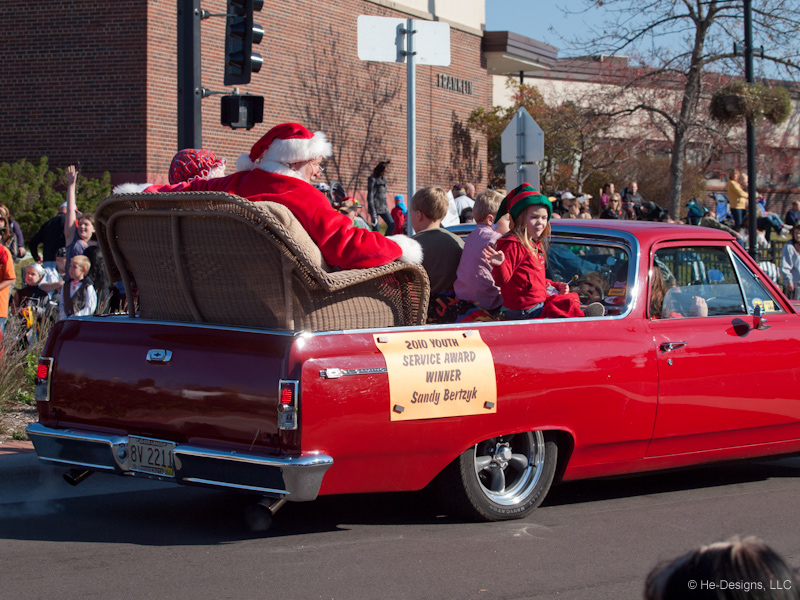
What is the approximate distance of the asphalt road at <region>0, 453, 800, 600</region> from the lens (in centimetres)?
447

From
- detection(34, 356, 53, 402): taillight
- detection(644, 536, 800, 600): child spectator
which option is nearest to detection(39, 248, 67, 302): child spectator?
detection(34, 356, 53, 402): taillight

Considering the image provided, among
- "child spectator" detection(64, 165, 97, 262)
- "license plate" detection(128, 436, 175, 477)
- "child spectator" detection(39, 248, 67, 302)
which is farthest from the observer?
"child spectator" detection(39, 248, 67, 302)

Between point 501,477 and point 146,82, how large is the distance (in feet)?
47.7

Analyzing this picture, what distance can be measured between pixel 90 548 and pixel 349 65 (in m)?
20.1

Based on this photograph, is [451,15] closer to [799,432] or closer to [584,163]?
[584,163]

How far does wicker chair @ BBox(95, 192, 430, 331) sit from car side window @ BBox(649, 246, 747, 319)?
1545mm

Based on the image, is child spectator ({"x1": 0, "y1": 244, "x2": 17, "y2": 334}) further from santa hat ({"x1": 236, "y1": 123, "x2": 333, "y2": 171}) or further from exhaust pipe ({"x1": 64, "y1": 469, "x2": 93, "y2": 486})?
santa hat ({"x1": 236, "y1": 123, "x2": 333, "y2": 171})

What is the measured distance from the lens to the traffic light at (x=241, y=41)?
1073cm

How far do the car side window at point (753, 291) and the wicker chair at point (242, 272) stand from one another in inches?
88.3

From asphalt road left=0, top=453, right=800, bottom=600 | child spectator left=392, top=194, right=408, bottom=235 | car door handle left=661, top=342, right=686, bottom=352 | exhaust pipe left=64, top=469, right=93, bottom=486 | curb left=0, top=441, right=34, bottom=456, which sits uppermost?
child spectator left=392, top=194, right=408, bottom=235

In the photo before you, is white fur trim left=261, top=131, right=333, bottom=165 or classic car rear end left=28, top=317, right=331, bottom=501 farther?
white fur trim left=261, top=131, right=333, bottom=165

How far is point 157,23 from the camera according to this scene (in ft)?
60.3

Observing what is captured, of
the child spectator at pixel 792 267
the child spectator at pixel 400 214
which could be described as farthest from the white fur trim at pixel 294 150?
the child spectator at pixel 792 267

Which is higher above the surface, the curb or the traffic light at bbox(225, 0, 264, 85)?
the traffic light at bbox(225, 0, 264, 85)
